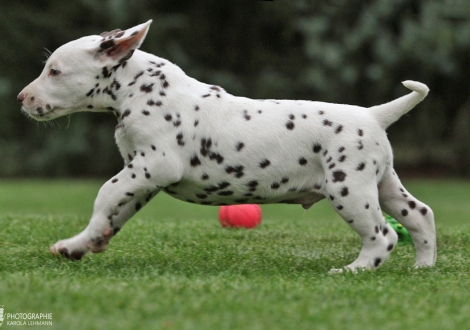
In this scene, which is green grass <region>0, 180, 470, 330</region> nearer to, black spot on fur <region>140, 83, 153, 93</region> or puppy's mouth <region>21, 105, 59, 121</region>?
puppy's mouth <region>21, 105, 59, 121</region>

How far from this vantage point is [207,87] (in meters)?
5.46

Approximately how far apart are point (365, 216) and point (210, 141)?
116cm

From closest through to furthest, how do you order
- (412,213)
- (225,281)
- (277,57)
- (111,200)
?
(225,281) < (111,200) < (412,213) < (277,57)

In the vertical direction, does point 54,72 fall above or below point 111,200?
above

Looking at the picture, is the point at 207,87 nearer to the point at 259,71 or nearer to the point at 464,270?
the point at 464,270

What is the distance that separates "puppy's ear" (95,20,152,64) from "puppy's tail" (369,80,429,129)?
1.69 metres

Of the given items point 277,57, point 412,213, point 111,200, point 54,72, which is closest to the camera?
point 111,200

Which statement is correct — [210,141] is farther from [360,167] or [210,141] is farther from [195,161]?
[360,167]

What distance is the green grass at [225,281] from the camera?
3729mm

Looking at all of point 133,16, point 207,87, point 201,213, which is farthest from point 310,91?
point 207,87

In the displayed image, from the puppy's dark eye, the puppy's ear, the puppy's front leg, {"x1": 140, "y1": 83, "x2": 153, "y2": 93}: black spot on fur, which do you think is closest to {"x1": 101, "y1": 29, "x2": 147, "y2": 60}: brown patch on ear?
the puppy's ear

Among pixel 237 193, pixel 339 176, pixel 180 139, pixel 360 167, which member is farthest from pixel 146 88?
pixel 360 167

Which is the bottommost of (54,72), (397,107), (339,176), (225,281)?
(225,281)

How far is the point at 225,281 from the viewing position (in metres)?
4.58
